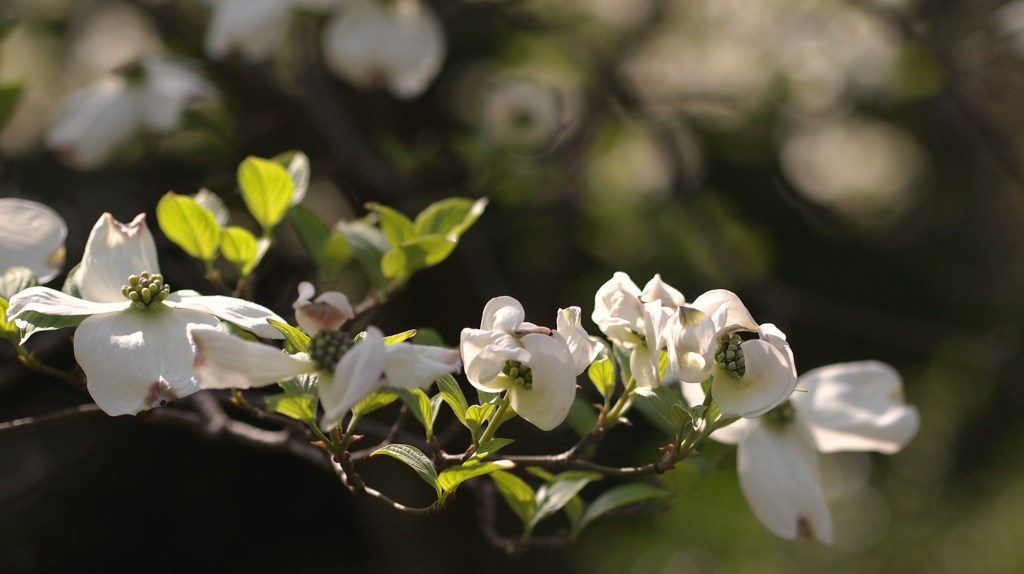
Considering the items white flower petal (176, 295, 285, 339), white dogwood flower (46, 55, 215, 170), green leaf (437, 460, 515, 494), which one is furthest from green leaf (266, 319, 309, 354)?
white dogwood flower (46, 55, 215, 170)

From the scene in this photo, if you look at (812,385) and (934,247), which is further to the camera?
(934,247)

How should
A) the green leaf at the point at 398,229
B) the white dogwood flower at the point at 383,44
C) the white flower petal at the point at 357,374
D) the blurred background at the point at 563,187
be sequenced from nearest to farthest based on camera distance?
the white flower petal at the point at 357,374 < the green leaf at the point at 398,229 < the white dogwood flower at the point at 383,44 < the blurred background at the point at 563,187

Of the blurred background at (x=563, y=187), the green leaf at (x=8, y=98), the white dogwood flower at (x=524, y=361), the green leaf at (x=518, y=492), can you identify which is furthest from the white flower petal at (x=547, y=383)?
the blurred background at (x=563, y=187)

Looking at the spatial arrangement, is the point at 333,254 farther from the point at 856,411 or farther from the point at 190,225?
the point at 856,411

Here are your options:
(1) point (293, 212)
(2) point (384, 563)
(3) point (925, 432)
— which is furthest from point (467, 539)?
(3) point (925, 432)

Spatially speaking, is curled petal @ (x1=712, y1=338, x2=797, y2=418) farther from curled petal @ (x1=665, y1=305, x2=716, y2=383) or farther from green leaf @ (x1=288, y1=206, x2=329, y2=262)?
green leaf @ (x1=288, y1=206, x2=329, y2=262)

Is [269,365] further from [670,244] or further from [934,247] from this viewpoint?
[934,247]

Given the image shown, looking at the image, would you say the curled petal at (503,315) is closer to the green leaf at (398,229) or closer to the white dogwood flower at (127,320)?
the white dogwood flower at (127,320)
